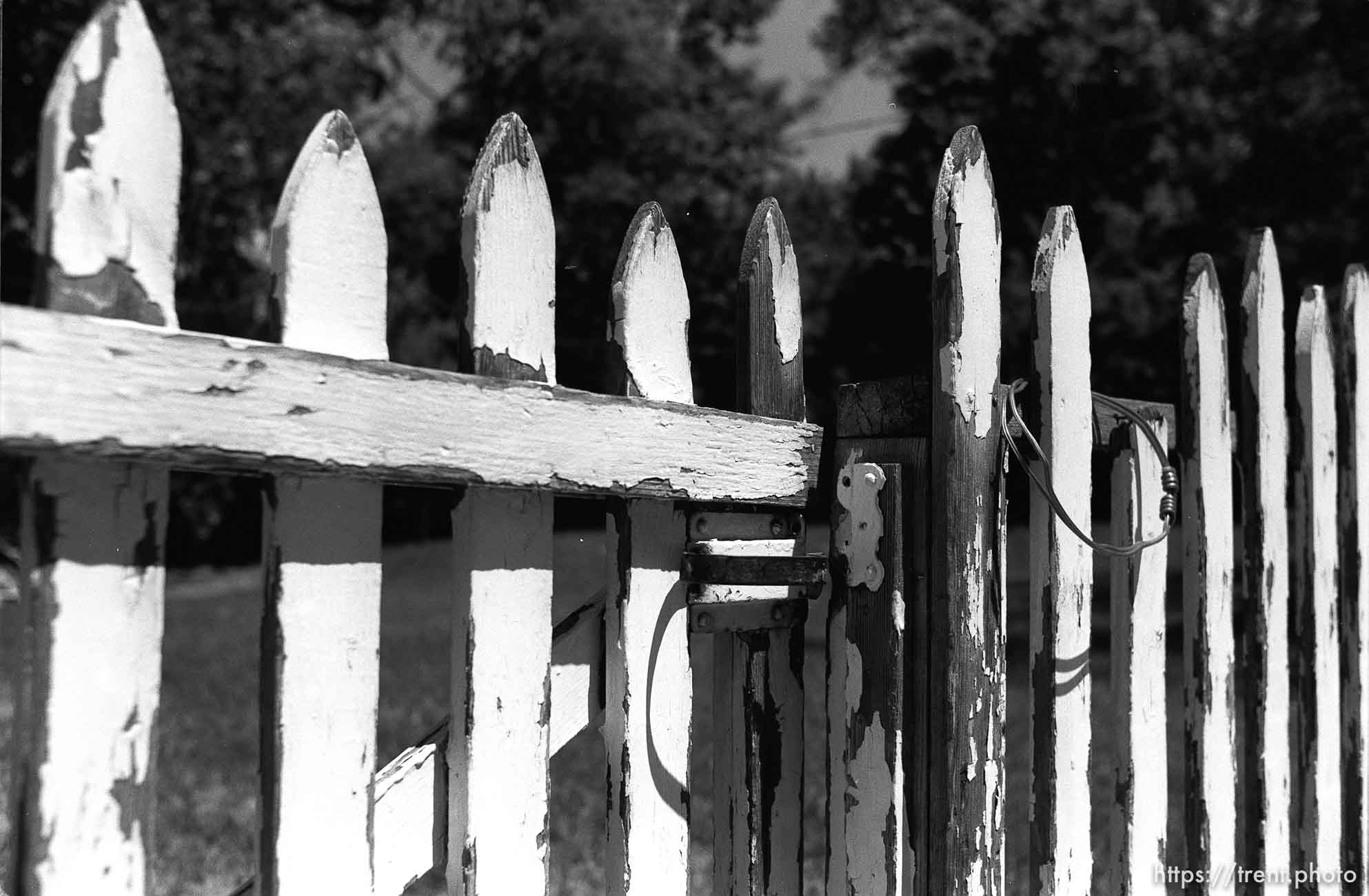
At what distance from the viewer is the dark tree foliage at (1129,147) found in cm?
653

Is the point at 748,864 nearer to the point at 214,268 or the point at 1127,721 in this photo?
the point at 1127,721

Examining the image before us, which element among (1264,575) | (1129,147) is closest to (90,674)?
(1264,575)

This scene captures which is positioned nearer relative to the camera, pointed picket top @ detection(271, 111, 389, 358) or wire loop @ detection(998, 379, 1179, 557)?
pointed picket top @ detection(271, 111, 389, 358)

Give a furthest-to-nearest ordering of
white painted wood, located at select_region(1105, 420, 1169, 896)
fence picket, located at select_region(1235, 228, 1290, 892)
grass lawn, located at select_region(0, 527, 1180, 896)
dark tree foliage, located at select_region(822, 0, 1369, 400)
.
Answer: dark tree foliage, located at select_region(822, 0, 1369, 400) < grass lawn, located at select_region(0, 527, 1180, 896) < fence picket, located at select_region(1235, 228, 1290, 892) < white painted wood, located at select_region(1105, 420, 1169, 896)

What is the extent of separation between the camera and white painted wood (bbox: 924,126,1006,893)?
1367 mm

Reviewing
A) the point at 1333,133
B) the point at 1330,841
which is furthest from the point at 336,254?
the point at 1333,133

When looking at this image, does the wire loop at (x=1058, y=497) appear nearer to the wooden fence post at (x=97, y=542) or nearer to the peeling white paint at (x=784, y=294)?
the peeling white paint at (x=784, y=294)

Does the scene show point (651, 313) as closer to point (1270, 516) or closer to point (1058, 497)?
point (1058, 497)

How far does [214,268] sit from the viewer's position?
11.3 m

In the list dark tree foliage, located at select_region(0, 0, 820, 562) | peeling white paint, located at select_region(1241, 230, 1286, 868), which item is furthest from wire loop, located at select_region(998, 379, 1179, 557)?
dark tree foliage, located at select_region(0, 0, 820, 562)

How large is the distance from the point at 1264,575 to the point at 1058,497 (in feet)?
1.93

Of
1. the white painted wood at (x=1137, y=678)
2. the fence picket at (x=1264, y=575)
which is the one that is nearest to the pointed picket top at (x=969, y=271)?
the white painted wood at (x=1137, y=678)

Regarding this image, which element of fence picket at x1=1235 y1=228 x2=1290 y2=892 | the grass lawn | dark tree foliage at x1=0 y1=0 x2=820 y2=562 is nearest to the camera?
fence picket at x1=1235 y1=228 x2=1290 y2=892

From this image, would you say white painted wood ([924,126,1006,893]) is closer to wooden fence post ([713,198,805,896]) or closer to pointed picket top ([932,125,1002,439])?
pointed picket top ([932,125,1002,439])
